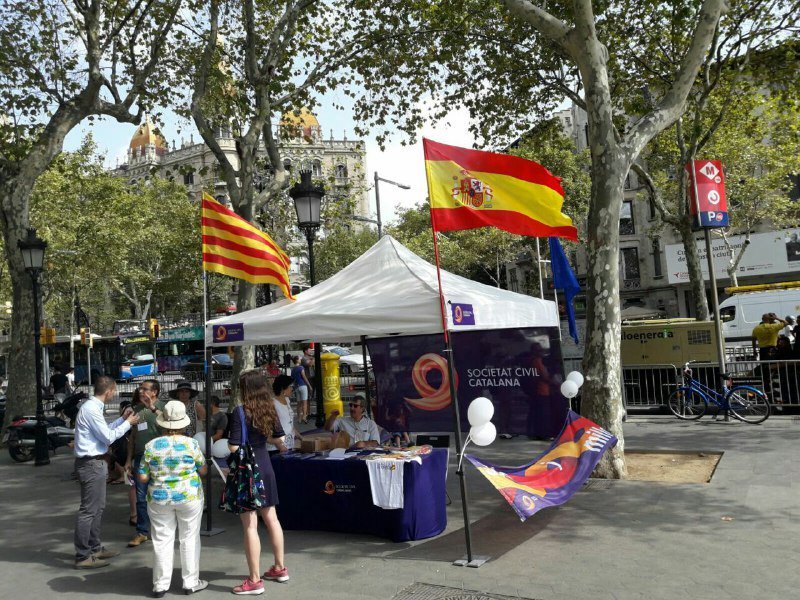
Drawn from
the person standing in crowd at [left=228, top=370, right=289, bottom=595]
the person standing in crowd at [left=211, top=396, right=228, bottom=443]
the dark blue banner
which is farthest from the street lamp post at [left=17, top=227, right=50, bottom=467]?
the person standing in crowd at [left=228, top=370, right=289, bottom=595]

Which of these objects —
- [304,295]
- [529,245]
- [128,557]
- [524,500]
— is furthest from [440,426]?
[529,245]

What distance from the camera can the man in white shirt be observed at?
6570 millimetres

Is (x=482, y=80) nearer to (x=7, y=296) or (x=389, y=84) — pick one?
(x=389, y=84)

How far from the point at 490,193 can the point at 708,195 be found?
7312 mm

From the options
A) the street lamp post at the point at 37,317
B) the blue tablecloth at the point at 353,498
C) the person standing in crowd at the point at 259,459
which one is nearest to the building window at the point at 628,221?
the street lamp post at the point at 37,317

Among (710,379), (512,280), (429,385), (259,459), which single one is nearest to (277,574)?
(259,459)

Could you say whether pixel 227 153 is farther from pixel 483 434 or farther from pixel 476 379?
pixel 483 434

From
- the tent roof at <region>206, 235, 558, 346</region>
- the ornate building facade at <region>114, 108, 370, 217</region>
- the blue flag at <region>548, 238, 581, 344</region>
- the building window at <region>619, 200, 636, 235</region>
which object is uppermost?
the ornate building facade at <region>114, 108, 370, 217</region>

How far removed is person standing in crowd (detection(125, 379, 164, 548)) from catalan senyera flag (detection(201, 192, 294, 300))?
63.4 inches

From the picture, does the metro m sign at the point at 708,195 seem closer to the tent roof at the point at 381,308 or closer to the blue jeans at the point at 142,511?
the tent roof at the point at 381,308

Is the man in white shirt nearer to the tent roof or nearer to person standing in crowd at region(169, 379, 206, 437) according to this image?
the tent roof

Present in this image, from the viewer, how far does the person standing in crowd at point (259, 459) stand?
5.76 m

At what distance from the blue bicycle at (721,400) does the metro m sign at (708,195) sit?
3092 millimetres

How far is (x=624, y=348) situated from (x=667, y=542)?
9.70 m
